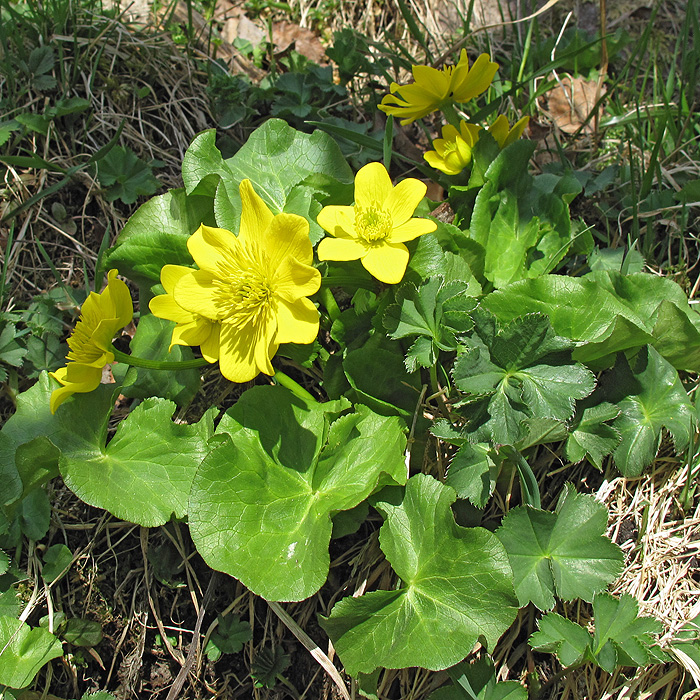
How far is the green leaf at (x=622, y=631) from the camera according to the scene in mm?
1646

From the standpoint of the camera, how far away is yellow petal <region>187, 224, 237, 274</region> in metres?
1.73

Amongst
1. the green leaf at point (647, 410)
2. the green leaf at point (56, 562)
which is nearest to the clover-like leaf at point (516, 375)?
the green leaf at point (647, 410)

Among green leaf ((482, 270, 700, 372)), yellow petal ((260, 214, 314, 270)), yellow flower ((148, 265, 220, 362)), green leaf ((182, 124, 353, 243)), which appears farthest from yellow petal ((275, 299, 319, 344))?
green leaf ((482, 270, 700, 372))

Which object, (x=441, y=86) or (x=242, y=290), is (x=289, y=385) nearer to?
(x=242, y=290)

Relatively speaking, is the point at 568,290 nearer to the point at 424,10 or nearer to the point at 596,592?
the point at 596,592

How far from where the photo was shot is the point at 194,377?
2.17m

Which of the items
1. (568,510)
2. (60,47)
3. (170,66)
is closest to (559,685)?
(568,510)

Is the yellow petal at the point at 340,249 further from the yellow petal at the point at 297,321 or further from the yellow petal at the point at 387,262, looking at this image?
the yellow petal at the point at 297,321

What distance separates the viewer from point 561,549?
1805 millimetres

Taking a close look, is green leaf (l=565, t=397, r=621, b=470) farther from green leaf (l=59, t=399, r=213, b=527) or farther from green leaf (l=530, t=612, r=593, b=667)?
green leaf (l=59, t=399, r=213, b=527)

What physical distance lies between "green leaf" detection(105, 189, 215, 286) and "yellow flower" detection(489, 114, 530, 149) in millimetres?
1043

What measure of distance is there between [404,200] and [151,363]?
94 cm

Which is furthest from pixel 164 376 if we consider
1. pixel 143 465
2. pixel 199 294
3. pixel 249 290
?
pixel 249 290

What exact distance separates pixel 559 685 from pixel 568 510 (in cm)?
55
